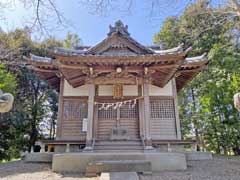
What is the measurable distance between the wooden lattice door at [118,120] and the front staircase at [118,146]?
0.42m

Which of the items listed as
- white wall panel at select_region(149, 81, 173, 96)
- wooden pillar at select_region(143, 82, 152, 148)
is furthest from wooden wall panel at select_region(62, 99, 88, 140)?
white wall panel at select_region(149, 81, 173, 96)

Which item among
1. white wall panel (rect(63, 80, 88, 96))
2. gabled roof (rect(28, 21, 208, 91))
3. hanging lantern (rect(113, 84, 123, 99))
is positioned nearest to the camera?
gabled roof (rect(28, 21, 208, 91))

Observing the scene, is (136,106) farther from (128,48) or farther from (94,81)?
(128,48)

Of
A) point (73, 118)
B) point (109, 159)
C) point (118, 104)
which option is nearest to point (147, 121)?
point (118, 104)

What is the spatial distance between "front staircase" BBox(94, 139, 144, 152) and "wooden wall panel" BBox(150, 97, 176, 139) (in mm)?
916

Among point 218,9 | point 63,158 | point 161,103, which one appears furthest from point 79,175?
point 218,9

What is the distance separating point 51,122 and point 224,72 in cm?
1311

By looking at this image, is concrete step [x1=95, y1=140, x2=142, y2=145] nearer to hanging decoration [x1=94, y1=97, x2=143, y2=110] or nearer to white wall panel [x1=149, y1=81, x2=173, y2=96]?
hanging decoration [x1=94, y1=97, x2=143, y2=110]

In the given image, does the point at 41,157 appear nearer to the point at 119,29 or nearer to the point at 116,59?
the point at 116,59

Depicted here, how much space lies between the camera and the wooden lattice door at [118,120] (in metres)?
7.84

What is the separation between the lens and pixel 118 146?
714cm

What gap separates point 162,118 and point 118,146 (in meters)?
2.20

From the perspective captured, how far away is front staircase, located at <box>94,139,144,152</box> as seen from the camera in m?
6.91

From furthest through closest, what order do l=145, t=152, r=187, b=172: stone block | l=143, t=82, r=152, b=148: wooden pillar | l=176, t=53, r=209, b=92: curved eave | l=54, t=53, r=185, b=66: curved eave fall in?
l=176, t=53, r=209, b=92: curved eave, l=143, t=82, r=152, b=148: wooden pillar, l=54, t=53, r=185, b=66: curved eave, l=145, t=152, r=187, b=172: stone block
